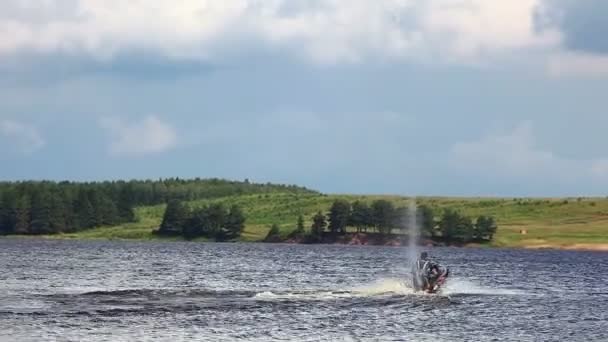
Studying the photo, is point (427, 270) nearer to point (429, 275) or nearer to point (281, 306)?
point (429, 275)

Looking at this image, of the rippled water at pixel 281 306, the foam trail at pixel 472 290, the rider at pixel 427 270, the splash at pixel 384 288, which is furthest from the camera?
the foam trail at pixel 472 290

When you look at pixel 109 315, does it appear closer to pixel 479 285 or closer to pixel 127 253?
pixel 479 285

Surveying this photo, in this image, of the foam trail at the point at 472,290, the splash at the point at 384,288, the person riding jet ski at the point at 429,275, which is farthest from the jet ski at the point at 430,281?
the foam trail at the point at 472,290

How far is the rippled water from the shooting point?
61750mm

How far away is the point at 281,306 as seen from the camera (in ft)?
251

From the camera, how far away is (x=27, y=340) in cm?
5538

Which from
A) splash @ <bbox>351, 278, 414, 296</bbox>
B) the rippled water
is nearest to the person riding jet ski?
the rippled water

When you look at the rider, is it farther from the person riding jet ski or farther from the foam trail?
the foam trail

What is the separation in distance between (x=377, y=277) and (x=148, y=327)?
194 ft

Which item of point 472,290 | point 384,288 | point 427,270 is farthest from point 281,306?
point 472,290

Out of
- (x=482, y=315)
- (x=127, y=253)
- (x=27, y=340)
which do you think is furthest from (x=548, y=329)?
(x=127, y=253)

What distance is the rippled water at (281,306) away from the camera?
61.8m

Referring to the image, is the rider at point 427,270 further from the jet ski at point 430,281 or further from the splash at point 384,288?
the splash at point 384,288

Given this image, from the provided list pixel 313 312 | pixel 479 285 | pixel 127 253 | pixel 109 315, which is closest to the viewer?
pixel 109 315
